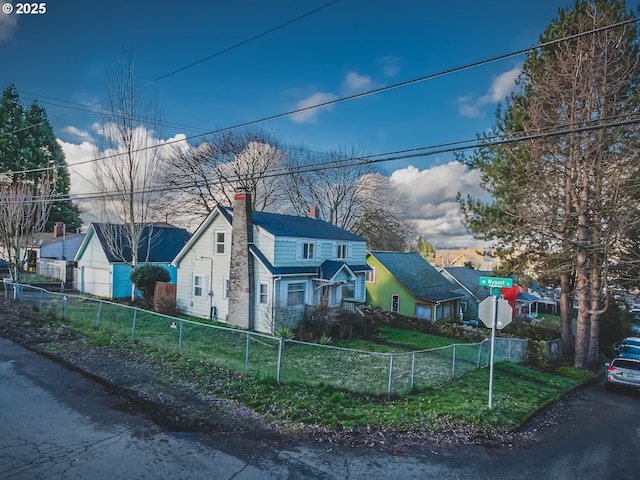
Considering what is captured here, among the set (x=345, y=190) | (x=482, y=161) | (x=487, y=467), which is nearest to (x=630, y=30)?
(x=482, y=161)

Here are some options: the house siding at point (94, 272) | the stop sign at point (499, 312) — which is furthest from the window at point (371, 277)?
the stop sign at point (499, 312)

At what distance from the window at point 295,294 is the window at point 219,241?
4704mm

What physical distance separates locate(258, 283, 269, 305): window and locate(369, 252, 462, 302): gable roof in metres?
12.5

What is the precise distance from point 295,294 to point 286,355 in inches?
270

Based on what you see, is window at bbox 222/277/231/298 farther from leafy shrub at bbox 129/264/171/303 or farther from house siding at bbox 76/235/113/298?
house siding at bbox 76/235/113/298

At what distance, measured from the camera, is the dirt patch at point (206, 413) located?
7.41 meters

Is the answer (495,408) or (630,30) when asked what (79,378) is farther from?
(630,30)

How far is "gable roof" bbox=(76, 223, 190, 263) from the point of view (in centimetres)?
2777

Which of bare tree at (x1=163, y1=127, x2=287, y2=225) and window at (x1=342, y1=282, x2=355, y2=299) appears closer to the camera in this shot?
window at (x1=342, y1=282, x2=355, y2=299)

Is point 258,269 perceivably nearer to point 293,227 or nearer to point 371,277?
point 293,227

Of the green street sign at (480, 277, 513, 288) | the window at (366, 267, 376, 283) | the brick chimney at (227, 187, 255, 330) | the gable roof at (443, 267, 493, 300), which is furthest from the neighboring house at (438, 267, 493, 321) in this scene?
the green street sign at (480, 277, 513, 288)

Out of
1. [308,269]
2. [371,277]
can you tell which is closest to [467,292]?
[371,277]

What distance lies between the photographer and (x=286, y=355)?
568 inches

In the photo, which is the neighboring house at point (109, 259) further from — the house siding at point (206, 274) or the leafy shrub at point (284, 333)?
the leafy shrub at point (284, 333)
